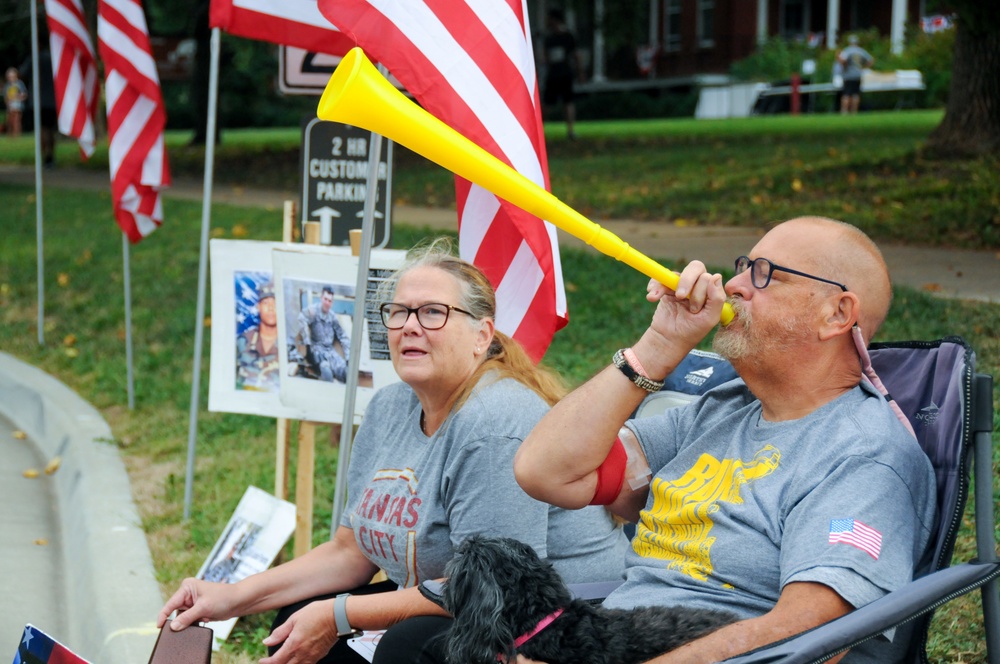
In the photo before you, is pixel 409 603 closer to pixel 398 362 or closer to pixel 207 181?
pixel 398 362

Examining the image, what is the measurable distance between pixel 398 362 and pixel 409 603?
2.06ft

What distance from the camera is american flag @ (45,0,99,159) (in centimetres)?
821

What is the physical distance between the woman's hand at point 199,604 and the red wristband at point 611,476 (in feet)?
3.59

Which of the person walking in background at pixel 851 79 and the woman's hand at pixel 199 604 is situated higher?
the person walking in background at pixel 851 79

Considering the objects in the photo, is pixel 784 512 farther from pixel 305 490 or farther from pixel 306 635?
pixel 305 490

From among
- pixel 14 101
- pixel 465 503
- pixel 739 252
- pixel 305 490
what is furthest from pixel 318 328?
pixel 14 101

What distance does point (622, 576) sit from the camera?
120 inches

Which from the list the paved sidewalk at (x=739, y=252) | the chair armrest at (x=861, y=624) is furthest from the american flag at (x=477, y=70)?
the paved sidewalk at (x=739, y=252)

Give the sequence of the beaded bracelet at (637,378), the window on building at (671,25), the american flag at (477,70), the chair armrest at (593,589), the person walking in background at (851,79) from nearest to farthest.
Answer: the beaded bracelet at (637,378) < the chair armrest at (593,589) < the american flag at (477,70) < the person walking in background at (851,79) < the window on building at (671,25)

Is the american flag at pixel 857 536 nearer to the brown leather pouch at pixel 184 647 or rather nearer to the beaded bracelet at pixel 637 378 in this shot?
the beaded bracelet at pixel 637 378

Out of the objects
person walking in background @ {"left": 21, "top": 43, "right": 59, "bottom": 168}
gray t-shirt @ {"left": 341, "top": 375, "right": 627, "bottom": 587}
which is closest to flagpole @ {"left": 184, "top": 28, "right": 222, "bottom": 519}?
gray t-shirt @ {"left": 341, "top": 375, "right": 627, "bottom": 587}

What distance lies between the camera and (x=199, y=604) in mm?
3168

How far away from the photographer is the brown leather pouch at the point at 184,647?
2.98m

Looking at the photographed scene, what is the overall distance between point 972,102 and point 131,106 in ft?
30.4
